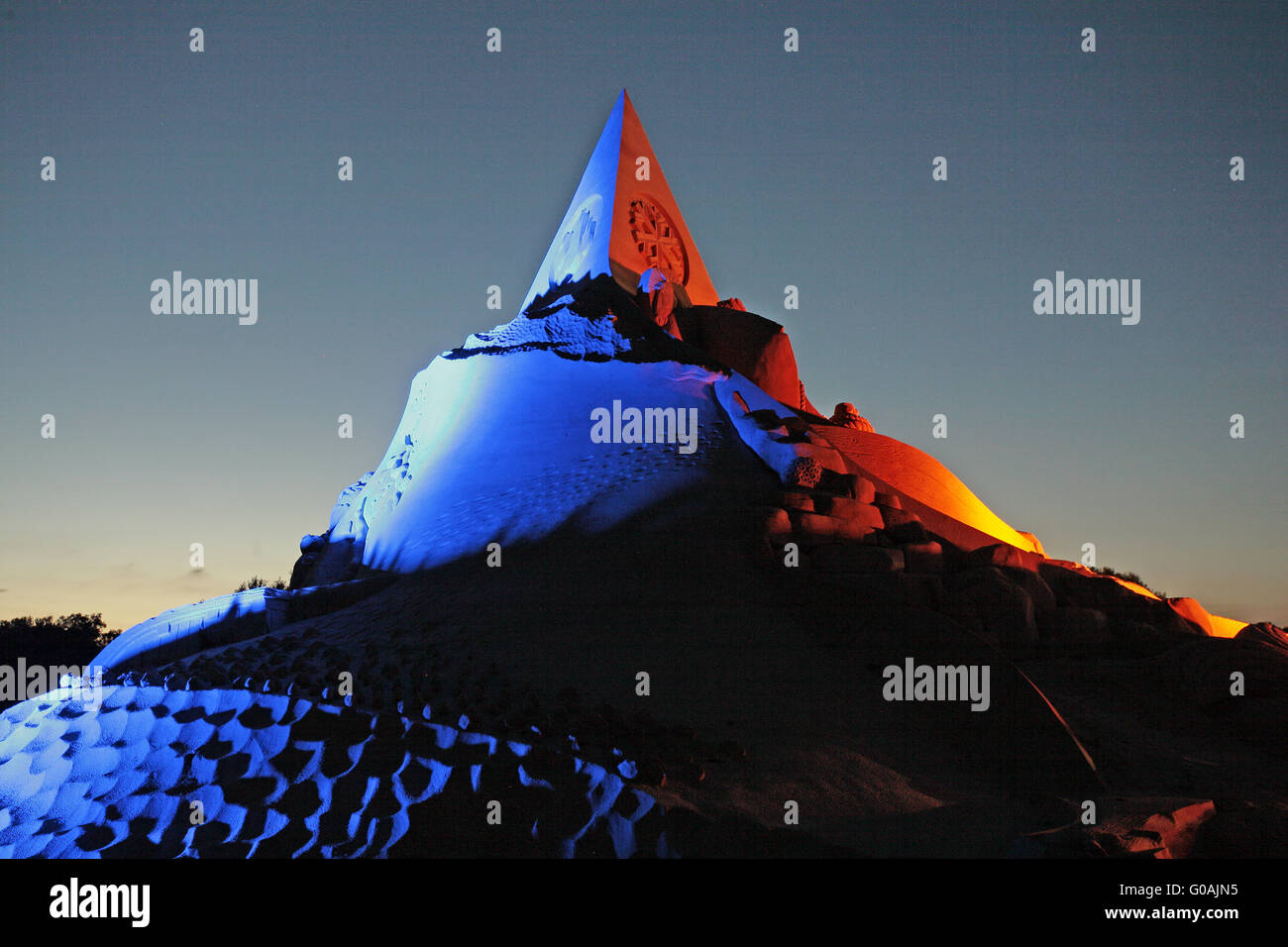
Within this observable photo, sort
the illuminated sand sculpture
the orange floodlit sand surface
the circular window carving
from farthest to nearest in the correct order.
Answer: the circular window carving < the orange floodlit sand surface < the illuminated sand sculpture

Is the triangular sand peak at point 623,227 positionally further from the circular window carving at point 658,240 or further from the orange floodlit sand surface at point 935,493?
the orange floodlit sand surface at point 935,493

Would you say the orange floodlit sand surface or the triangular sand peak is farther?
the triangular sand peak

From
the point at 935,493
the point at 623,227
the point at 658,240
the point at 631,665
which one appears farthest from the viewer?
the point at 658,240

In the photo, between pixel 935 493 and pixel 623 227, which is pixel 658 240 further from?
pixel 935 493

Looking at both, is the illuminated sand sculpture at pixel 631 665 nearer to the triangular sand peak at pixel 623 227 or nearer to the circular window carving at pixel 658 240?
the triangular sand peak at pixel 623 227

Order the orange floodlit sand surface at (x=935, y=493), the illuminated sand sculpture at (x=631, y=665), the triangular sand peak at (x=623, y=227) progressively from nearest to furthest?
the illuminated sand sculpture at (x=631, y=665) → the orange floodlit sand surface at (x=935, y=493) → the triangular sand peak at (x=623, y=227)

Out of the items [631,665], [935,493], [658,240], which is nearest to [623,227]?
[658,240]

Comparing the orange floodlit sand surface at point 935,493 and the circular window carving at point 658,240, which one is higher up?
the circular window carving at point 658,240

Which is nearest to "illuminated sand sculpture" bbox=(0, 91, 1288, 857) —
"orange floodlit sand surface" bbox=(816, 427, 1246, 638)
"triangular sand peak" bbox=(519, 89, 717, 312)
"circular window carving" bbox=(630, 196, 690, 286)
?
"orange floodlit sand surface" bbox=(816, 427, 1246, 638)

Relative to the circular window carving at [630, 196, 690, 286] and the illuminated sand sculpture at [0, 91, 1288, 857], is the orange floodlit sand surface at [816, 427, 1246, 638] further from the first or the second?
the circular window carving at [630, 196, 690, 286]

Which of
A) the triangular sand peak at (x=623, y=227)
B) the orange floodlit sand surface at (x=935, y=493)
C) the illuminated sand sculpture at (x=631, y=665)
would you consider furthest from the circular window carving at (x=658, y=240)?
the orange floodlit sand surface at (x=935, y=493)

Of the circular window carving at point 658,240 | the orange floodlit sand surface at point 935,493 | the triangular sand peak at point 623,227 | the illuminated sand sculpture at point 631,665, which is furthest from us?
the circular window carving at point 658,240

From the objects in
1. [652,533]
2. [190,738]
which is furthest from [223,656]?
[652,533]

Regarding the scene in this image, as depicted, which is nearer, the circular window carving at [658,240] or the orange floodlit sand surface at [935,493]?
the orange floodlit sand surface at [935,493]
